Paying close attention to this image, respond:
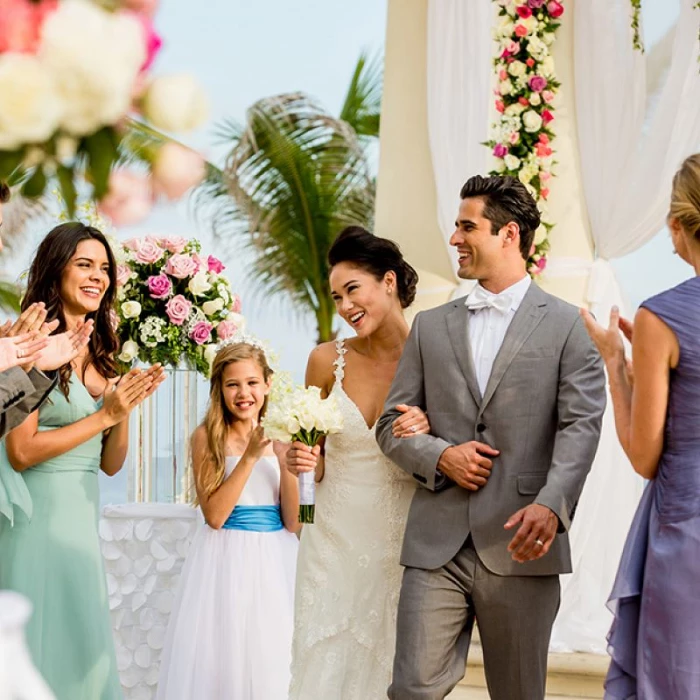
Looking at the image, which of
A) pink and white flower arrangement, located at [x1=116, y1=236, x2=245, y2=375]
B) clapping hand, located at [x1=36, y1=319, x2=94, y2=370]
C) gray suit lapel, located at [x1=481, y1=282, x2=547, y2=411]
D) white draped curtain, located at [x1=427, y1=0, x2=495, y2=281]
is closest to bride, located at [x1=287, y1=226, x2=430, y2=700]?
gray suit lapel, located at [x1=481, y1=282, x2=547, y2=411]

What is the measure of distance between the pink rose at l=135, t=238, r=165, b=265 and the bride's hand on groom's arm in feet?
6.38

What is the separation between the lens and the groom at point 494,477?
3275 millimetres

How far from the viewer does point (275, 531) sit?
15.8ft

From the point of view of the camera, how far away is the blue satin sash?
475 centimetres

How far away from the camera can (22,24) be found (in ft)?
2.23

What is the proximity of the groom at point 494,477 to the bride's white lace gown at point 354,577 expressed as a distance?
38cm

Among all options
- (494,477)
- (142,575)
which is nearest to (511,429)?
(494,477)

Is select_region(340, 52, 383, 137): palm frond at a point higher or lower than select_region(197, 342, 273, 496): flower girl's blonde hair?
higher

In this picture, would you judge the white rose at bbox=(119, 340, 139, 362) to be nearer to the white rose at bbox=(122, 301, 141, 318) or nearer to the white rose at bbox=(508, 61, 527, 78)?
the white rose at bbox=(122, 301, 141, 318)

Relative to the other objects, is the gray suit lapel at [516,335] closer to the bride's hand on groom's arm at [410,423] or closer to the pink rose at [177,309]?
the bride's hand on groom's arm at [410,423]

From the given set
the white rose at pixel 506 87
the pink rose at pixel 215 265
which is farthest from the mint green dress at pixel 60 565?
the white rose at pixel 506 87

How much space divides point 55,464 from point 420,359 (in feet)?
4.06

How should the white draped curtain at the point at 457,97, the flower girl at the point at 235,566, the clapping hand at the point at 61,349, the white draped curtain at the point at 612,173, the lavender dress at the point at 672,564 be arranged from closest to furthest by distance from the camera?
the lavender dress at the point at 672,564 < the clapping hand at the point at 61,349 < the flower girl at the point at 235,566 < the white draped curtain at the point at 612,173 < the white draped curtain at the point at 457,97

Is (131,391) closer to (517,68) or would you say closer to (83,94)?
(83,94)
